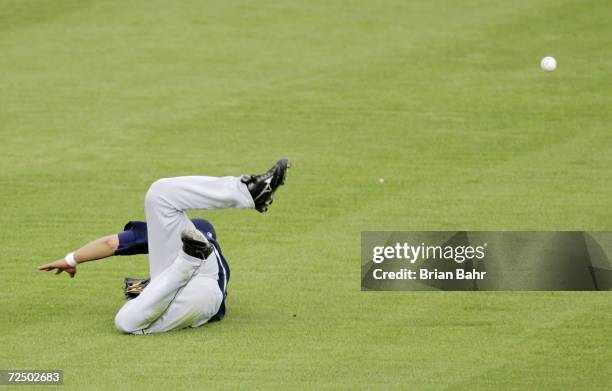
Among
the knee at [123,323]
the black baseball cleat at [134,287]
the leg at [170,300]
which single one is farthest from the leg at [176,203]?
the black baseball cleat at [134,287]

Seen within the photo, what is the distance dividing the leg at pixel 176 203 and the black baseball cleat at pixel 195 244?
A: 21cm

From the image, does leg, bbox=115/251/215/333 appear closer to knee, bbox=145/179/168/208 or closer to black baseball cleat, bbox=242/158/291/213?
knee, bbox=145/179/168/208

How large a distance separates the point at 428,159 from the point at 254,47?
4.27 m

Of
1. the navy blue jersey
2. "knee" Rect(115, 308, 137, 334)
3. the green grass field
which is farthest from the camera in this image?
the navy blue jersey

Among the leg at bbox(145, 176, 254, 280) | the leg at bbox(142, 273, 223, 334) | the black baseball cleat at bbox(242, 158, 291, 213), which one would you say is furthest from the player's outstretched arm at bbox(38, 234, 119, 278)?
the black baseball cleat at bbox(242, 158, 291, 213)

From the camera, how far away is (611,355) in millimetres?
7242

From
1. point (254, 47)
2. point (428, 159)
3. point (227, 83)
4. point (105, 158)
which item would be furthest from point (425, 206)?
point (254, 47)

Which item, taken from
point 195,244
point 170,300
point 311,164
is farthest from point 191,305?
point 311,164

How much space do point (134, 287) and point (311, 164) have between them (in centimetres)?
374

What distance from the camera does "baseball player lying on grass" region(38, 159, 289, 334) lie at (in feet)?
24.5

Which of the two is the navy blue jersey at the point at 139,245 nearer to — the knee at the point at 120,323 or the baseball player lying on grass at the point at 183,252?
the baseball player lying on grass at the point at 183,252

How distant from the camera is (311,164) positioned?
11609 millimetres

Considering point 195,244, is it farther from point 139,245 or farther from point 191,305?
point 139,245

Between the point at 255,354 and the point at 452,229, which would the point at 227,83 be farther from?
the point at 255,354
